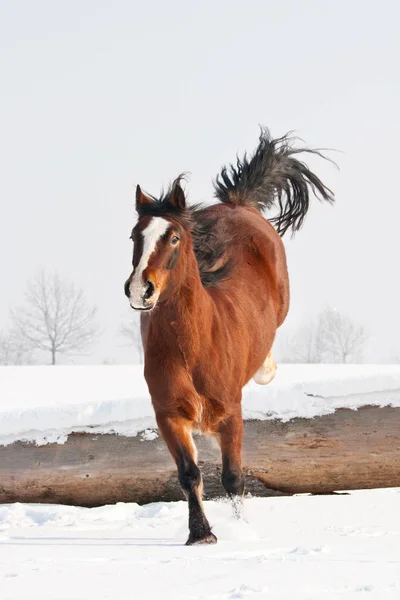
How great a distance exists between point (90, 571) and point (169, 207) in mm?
2545

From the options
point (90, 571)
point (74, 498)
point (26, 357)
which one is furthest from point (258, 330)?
point (26, 357)

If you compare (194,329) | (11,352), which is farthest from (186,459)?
(11,352)

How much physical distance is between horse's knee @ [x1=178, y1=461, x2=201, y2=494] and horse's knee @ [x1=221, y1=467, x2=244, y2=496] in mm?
328

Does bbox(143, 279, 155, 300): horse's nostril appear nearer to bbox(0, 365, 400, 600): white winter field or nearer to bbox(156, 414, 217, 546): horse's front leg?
bbox(156, 414, 217, 546): horse's front leg

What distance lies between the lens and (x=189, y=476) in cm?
583

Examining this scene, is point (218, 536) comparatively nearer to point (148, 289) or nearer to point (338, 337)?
point (148, 289)

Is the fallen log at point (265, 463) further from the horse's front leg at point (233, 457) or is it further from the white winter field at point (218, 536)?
the horse's front leg at point (233, 457)

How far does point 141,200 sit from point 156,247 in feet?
1.70

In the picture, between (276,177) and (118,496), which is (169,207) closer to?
(118,496)

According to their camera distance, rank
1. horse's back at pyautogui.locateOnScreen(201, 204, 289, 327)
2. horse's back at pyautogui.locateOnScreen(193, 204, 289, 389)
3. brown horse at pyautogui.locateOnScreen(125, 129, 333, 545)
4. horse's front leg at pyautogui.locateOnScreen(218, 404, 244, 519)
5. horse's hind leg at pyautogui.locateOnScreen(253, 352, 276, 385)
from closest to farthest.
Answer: brown horse at pyautogui.locateOnScreen(125, 129, 333, 545) → horse's front leg at pyautogui.locateOnScreen(218, 404, 244, 519) → horse's back at pyautogui.locateOnScreen(193, 204, 289, 389) → horse's back at pyautogui.locateOnScreen(201, 204, 289, 327) → horse's hind leg at pyautogui.locateOnScreen(253, 352, 276, 385)

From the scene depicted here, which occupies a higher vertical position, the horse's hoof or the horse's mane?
the horse's mane

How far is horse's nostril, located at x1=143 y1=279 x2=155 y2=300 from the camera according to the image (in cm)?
518

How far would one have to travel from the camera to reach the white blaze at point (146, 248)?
16.8ft

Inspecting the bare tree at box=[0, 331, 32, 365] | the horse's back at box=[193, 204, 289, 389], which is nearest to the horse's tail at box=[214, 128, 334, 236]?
the horse's back at box=[193, 204, 289, 389]
